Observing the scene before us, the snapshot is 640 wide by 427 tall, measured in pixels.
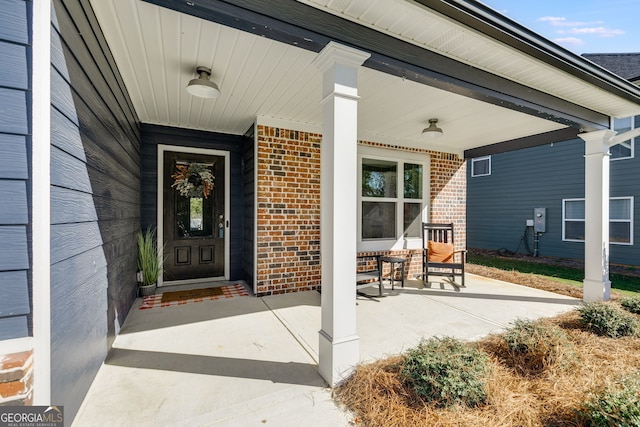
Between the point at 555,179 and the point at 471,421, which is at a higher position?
the point at 555,179

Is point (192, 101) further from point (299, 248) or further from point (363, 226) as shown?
point (363, 226)

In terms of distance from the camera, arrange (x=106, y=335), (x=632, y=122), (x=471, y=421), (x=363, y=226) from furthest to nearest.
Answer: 1. (x=632, y=122)
2. (x=363, y=226)
3. (x=106, y=335)
4. (x=471, y=421)

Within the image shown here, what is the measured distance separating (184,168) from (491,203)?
30.7 feet

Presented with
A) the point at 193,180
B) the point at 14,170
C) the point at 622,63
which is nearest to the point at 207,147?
the point at 193,180

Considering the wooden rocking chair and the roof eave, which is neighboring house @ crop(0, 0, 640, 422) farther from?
the wooden rocking chair

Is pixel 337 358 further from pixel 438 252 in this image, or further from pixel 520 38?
pixel 438 252

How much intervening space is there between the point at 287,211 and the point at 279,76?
1902mm

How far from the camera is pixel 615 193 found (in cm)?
657

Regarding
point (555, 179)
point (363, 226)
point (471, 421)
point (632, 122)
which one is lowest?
point (471, 421)

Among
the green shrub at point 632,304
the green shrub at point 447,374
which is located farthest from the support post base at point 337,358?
the green shrub at point 632,304

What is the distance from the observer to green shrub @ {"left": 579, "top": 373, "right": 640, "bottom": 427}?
4.45 ft

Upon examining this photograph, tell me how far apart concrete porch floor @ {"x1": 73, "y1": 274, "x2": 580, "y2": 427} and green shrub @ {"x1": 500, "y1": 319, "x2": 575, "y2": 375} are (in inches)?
18.9

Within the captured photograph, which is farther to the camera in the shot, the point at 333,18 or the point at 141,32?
the point at 141,32

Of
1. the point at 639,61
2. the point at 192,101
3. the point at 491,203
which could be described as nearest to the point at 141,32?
the point at 192,101
